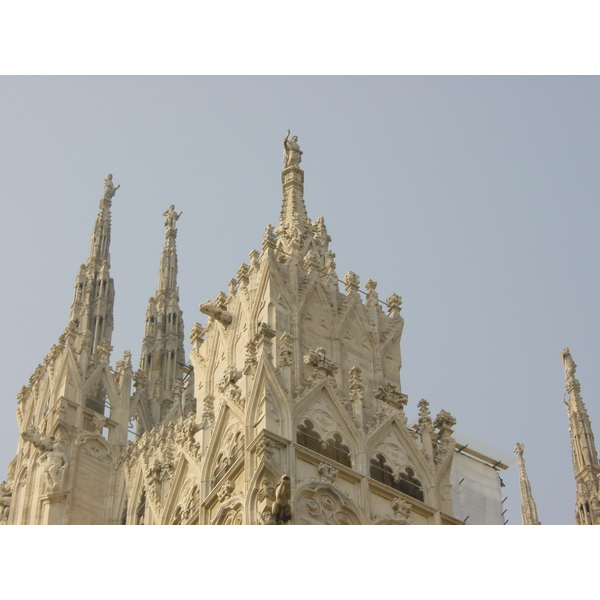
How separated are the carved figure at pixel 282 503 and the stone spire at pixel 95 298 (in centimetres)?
1871

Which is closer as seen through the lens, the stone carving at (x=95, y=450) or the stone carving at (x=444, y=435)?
the stone carving at (x=444, y=435)

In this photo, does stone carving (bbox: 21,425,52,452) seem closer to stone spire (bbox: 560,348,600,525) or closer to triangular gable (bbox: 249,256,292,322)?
triangular gable (bbox: 249,256,292,322)

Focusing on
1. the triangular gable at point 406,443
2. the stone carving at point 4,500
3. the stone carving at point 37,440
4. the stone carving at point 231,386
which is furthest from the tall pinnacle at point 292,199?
the stone carving at point 4,500

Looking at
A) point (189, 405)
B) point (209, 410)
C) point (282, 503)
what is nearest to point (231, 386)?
point (209, 410)

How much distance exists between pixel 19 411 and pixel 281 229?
12.7 meters

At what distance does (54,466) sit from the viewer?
44.5 meters

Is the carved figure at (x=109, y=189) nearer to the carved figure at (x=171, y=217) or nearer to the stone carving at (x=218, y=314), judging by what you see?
the carved figure at (x=171, y=217)

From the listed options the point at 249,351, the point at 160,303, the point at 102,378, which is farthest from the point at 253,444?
the point at 160,303

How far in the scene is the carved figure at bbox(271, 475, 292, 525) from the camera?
31344mm

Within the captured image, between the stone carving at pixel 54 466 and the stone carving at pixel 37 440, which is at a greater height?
the stone carving at pixel 37 440

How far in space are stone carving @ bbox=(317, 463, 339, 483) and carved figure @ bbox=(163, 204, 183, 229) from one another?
30.7m

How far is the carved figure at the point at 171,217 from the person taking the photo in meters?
63.1

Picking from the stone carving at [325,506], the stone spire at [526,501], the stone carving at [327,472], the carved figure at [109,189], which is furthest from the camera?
the carved figure at [109,189]

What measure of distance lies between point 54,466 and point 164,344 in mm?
11673
